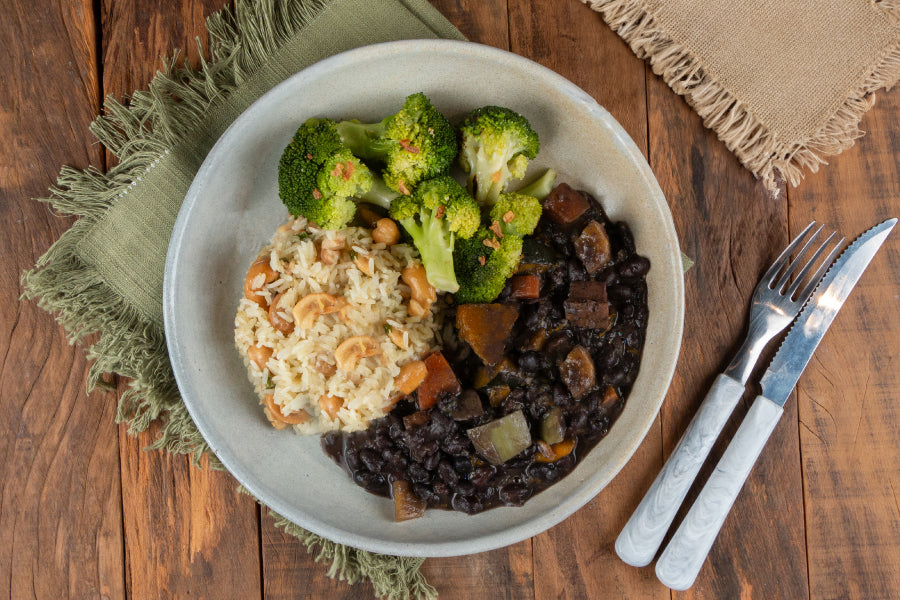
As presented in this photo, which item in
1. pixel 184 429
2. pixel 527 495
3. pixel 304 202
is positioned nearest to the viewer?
pixel 304 202

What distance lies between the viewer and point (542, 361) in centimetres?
279

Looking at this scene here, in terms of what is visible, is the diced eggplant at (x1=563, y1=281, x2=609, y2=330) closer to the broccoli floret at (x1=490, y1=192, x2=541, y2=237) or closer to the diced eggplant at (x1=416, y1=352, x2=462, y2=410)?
the broccoli floret at (x1=490, y1=192, x2=541, y2=237)

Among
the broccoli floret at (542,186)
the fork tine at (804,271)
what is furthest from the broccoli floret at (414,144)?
the fork tine at (804,271)

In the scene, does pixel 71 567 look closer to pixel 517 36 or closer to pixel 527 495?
pixel 527 495

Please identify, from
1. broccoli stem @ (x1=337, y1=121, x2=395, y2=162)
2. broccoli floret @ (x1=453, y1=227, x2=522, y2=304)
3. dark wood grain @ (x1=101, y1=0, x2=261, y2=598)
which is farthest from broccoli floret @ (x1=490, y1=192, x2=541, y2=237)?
dark wood grain @ (x1=101, y1=0, x2=261, y2=598)

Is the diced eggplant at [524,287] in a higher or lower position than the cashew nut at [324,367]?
higher

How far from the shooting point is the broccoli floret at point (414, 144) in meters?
2.59

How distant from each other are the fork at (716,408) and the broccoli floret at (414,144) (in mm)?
1828

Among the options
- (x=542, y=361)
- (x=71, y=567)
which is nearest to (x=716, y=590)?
(x=542, y=361)

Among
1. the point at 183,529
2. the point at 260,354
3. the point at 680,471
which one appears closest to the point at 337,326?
Result: the point at 260,354

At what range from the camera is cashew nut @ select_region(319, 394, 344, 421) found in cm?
277

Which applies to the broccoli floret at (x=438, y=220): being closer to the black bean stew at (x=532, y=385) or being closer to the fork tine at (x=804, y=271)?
the black bean stew at (x=532, y=385)

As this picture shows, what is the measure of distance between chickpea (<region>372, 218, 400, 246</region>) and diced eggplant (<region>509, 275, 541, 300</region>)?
1.95ft

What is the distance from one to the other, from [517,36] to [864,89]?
185cm
